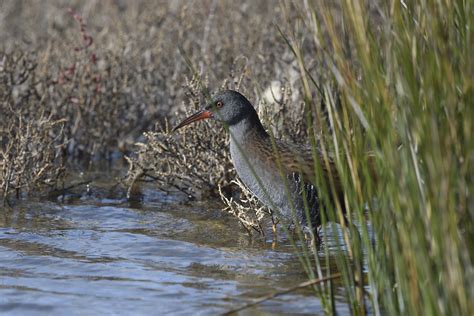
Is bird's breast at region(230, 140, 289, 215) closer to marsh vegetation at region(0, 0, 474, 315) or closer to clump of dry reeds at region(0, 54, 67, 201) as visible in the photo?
marsh vegetation at region(0, 0, 474, 315)

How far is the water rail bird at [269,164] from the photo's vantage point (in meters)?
5.19

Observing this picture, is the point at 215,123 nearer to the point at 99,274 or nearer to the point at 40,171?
the point at 40,171

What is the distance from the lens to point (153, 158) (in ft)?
22.7

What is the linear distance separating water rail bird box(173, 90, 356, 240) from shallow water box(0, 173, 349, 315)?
282 mm

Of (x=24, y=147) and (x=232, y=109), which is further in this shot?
(x=24, y=147)

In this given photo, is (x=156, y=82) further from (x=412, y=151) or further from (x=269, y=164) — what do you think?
(x=412, y=151)

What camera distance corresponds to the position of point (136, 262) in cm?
525

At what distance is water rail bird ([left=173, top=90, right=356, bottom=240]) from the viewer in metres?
5.19

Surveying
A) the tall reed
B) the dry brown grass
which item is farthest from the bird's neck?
the tall reed

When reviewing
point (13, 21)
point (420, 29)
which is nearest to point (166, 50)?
point (13, 21)

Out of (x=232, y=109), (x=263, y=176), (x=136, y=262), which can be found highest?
→ (x=232, y=109)

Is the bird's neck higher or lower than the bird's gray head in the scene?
lower

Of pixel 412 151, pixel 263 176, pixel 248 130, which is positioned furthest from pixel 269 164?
pixel 412 151

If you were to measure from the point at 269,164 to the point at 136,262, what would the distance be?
81 centimetres
